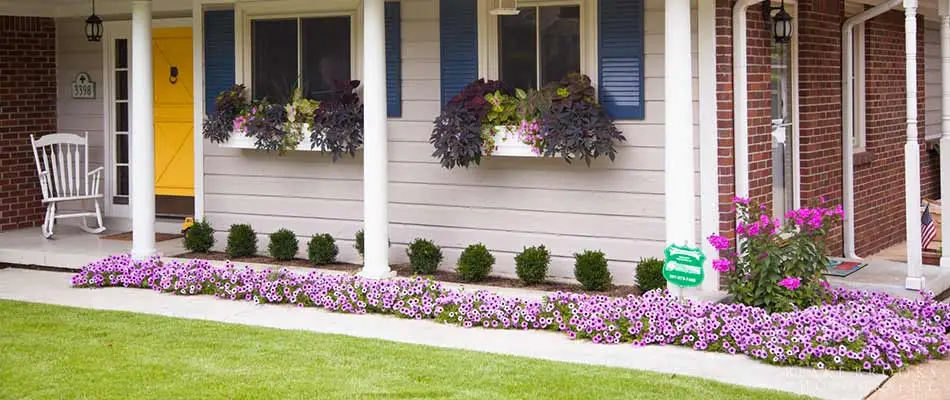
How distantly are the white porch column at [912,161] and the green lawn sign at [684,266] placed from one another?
1.66 metres

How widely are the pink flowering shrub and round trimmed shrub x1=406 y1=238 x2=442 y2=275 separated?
8.77ft

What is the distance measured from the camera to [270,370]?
6.55 m

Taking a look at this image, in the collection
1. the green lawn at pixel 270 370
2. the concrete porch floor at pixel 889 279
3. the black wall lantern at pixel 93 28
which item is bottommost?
the green lawn at pixel 270 370

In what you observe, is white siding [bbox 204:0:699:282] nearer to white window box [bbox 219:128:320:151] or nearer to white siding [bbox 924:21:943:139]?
white window box [bbox 219:128:320:151]

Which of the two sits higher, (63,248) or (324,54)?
(324,54)

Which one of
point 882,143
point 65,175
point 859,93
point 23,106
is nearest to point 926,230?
point 882,143

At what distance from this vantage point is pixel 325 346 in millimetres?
7180

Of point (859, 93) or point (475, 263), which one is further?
point (859, 93)

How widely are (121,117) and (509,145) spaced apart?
16.3 ft

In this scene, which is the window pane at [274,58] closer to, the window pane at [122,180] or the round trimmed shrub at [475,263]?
the round trimmed shrub at [475,263]

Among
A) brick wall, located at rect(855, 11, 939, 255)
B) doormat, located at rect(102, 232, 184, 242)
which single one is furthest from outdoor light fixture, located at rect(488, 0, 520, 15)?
doormat, located at rect(102, 232, 184, 242)

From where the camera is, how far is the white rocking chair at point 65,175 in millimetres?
11766

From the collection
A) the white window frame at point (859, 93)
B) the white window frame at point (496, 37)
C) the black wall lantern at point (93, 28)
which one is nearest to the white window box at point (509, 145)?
the white window frame at point (496, 37)

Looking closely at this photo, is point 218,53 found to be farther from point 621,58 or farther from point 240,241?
point 621,58
